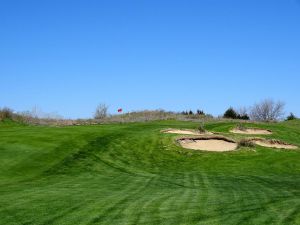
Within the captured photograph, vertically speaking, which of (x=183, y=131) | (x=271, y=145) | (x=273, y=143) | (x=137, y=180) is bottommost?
(x=137, y=180)

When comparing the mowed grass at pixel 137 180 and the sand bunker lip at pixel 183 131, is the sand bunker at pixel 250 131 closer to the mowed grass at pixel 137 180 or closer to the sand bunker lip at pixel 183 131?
the mowed grass at pixel 137 180

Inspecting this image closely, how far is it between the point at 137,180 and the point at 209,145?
15695mm

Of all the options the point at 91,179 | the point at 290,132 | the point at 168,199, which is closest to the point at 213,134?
the point at 290,132

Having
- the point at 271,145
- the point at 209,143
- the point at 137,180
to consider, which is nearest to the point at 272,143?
the point at 271,145

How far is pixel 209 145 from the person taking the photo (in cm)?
3472

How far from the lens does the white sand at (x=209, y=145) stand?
111ft

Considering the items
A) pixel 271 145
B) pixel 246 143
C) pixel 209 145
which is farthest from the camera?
pixel 271 145

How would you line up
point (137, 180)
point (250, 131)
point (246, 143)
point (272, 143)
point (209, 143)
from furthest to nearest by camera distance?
point (250, 131) < point (272, 143) < point (209, 143) < point (246, 143) < point (137, 180)

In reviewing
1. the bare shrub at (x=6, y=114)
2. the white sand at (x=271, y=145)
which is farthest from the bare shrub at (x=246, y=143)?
the bare shrub at (x=6, y=114)

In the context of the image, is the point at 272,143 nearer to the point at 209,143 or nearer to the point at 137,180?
the point at 209,143

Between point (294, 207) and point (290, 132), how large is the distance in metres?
34.3

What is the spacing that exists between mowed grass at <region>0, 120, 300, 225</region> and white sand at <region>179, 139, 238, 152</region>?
130cm

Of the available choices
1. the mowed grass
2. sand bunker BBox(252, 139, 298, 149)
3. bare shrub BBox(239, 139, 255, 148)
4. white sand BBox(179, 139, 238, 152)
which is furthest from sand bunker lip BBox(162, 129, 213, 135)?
bare shrub BBox(239, 139, 255, 148)

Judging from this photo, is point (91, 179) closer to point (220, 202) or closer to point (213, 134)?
point (220, 202)
